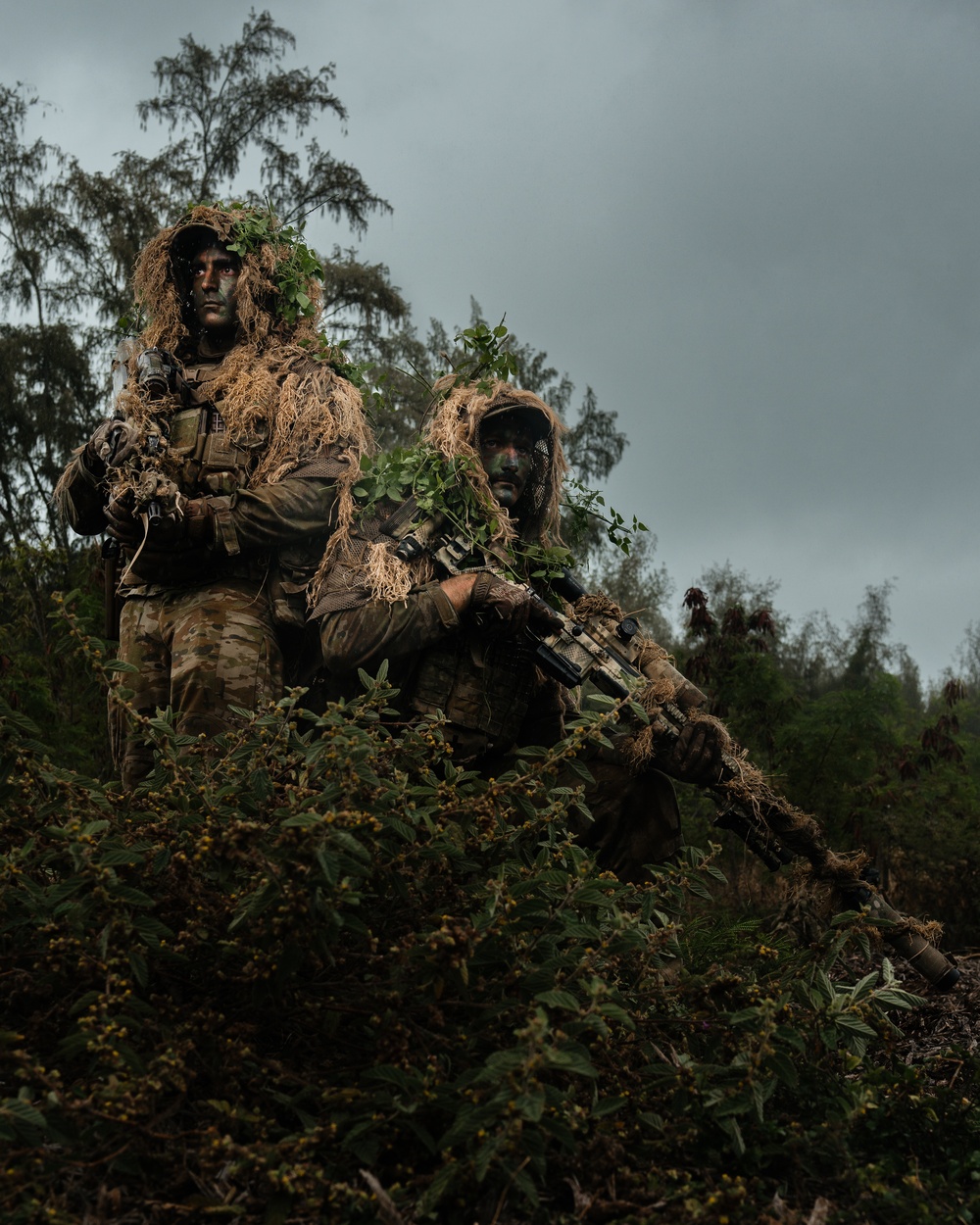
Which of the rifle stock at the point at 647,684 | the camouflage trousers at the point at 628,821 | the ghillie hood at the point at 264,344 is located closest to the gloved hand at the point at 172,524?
the ghillie hood at the point at 264,344

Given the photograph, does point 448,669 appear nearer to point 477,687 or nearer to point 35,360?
point 477,687

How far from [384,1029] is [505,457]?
2.57m

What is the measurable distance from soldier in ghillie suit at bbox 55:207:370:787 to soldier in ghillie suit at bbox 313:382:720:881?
0.23 meters

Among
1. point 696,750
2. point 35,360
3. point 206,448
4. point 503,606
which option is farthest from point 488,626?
point 35,360

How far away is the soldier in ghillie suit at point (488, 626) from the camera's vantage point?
13.1ft

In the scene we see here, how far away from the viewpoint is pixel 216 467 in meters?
4.23

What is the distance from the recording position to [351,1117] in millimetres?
2305

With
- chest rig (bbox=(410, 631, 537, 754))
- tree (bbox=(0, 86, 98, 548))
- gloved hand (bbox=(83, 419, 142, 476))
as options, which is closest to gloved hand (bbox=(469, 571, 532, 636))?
chest rig (bbox=(410, 631, 537, 754))

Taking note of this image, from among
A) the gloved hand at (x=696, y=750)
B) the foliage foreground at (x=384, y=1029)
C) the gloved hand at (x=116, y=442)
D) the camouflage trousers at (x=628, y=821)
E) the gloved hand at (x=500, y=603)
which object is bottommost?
the foliage foreground at (x=384, y=1029)

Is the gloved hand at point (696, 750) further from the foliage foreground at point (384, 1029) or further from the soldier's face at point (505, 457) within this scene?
the foliage foreground at point (384, 1029)

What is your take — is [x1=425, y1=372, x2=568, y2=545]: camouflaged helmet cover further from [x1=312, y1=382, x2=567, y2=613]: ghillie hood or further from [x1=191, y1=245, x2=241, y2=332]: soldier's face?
[x1=191, y1=245, x2=241, y2=332]: soldier's face

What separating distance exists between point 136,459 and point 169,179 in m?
12.6

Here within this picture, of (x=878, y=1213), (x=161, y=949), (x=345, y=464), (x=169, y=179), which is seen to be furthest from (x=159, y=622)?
(x=169, y=179)

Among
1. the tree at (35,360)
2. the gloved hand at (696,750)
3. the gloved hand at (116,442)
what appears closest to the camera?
the gloved hand at (116,442)
